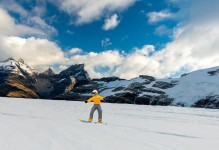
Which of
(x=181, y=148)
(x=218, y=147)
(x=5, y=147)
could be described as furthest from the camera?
(x=218, y=147)

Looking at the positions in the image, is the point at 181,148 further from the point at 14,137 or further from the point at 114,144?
the point at 14,137

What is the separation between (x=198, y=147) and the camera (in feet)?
45.7

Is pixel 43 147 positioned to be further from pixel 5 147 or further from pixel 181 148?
pixel 181 148

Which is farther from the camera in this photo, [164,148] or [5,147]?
[164,148]

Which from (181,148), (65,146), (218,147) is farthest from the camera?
(218,147)

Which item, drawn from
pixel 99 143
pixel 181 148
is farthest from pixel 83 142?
pixel 181 148

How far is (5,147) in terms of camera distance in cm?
1141

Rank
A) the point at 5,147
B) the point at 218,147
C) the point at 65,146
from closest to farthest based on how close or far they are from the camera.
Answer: the point at 5,147 → the point at 65,146 → the point at 218,147

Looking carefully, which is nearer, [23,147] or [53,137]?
[23,147]

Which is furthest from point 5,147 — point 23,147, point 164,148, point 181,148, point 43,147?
point 181,148

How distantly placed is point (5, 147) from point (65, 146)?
2329 mm

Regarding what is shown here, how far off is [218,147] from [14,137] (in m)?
9.67

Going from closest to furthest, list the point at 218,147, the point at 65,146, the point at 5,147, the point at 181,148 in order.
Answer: the point at 5,147, the point at 65,146, the point at 181,148, the point at 218,147

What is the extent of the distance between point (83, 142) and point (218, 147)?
641 centimetres
